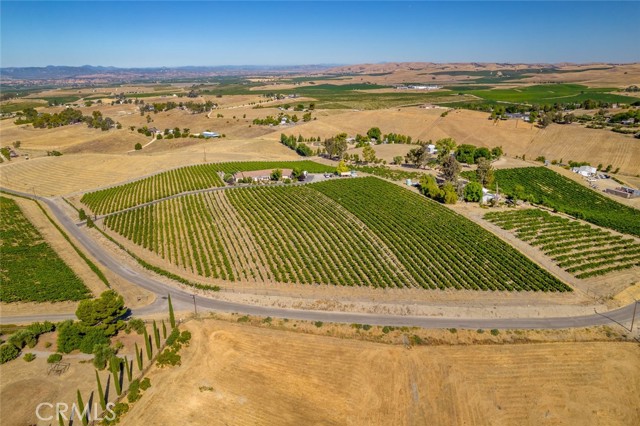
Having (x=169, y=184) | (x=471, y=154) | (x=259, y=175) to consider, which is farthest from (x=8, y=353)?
(x=471, y=154)

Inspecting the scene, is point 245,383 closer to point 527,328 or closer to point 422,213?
point 527,328

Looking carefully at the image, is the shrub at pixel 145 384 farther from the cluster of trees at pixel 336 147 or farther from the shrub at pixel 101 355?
the cluster of trees at pixel 336 147

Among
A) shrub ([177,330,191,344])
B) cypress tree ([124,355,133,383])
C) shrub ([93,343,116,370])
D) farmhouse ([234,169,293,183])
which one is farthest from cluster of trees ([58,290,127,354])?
farmhouse ([234,169,293,183])

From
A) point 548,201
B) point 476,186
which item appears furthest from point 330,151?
point 548,201

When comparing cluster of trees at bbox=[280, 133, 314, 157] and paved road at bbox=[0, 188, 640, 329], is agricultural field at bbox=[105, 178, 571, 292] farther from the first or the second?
cluster of trees at bbox=[280, 133, 314, 157]

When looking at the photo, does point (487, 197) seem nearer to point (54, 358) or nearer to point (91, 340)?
point (91, 340)

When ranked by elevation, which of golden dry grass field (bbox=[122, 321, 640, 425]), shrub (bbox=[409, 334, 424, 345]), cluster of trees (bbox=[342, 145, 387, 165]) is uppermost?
cluster of trees (bbox=[342, 145, 387, 165])

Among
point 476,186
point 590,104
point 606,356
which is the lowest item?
point 606,356
